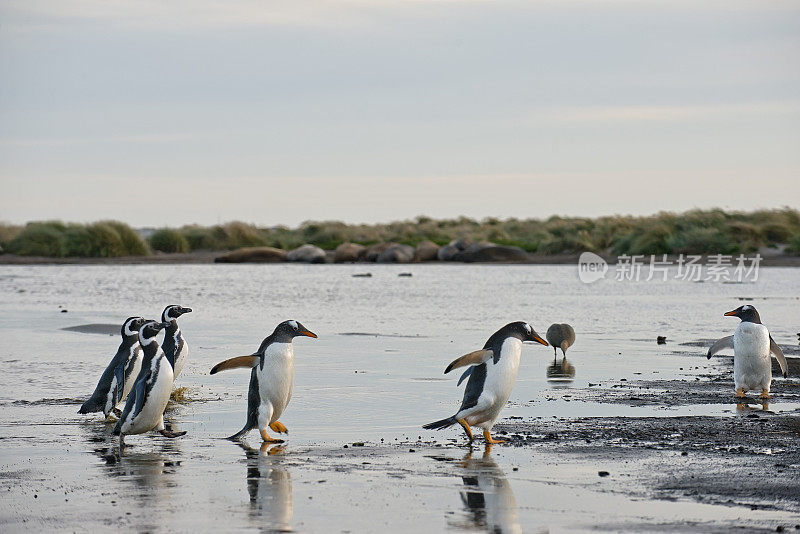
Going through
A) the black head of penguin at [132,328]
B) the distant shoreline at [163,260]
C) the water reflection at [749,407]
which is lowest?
the water reflection at [749,407]

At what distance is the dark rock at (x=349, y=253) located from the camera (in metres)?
55.0

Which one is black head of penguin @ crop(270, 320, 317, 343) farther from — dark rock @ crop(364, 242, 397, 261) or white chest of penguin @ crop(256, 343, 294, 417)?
dark rock @ crop(364, 242, 397, 261)

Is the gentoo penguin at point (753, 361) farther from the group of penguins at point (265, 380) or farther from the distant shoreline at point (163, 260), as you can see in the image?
the distant shoreline at point (163, 260)

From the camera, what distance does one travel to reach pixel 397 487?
6797mm

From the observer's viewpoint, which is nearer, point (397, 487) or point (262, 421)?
point (397, 487)

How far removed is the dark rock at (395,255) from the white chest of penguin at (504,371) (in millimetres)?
44560

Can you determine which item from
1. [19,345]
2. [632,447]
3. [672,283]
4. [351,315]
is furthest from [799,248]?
[632,447]

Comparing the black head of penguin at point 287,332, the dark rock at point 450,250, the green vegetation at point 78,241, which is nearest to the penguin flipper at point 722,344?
the black head of penguin at point 287,332

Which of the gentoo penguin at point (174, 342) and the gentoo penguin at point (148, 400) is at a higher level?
the gentoo penguin at point (174, 342)

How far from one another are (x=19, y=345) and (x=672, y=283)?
964 inches

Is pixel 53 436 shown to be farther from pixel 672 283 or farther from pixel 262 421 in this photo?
pixel 672 283

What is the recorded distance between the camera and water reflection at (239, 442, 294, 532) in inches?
237

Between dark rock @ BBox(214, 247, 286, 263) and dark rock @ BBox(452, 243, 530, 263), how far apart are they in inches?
408

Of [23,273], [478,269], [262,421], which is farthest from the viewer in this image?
[478,269]
